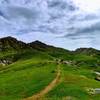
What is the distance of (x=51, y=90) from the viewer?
72938 millimetres

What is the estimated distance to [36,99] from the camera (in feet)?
202

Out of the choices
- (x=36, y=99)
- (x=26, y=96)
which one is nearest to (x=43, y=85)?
(x=26, y=96)

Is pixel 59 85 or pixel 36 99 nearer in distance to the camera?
pixel 36 99

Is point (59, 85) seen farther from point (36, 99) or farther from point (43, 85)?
point (36, 99)

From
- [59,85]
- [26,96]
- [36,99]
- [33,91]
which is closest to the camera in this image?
[36,99]

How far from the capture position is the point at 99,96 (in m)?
68.1

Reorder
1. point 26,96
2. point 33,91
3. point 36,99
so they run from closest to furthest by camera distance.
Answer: point 36,99 < point 26,96 < point 33,91

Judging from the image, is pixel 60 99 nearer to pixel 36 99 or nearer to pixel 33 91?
pixel 36 99

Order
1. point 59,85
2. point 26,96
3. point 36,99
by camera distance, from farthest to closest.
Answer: point 59,85 → point 26,96 → point 36,99

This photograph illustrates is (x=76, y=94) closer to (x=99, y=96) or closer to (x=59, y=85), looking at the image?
(x=99, y=96)

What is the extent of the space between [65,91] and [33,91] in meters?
7.26

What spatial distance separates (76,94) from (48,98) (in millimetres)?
8054

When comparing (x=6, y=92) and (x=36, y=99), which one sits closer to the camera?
(x=36, y=99)

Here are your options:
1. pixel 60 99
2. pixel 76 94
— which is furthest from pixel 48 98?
pixel 76 94
